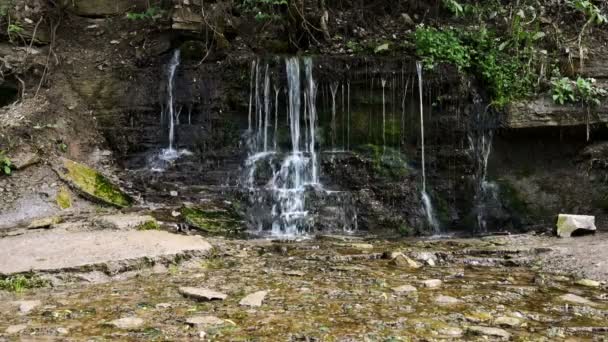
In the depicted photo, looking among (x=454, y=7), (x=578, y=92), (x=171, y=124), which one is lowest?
(x=171, y=124)

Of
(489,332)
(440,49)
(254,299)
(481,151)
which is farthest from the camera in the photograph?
(440,49)

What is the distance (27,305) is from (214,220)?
3591mm

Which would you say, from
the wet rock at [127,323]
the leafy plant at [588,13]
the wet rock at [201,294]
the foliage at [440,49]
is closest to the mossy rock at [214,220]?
the wet rock at [201,294]

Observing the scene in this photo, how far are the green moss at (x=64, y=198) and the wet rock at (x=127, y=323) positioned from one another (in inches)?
166

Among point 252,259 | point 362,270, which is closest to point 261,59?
point 252,259

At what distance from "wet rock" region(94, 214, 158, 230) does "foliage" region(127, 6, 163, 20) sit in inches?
184

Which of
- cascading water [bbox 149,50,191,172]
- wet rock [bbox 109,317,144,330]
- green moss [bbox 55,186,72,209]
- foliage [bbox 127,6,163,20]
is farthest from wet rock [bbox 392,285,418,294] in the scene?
foliage [bbox 127,6,163,20]

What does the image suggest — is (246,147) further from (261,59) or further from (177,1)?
(177,1)

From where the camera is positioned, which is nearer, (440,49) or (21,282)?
(21,282)

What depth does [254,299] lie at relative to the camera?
347 cm

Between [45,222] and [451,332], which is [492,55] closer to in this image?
[451,332]

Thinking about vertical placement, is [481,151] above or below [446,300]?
above

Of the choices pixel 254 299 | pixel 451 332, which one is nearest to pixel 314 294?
pixel 254 299

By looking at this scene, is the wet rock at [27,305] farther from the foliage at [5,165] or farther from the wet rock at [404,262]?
the foliage at [5,165]
